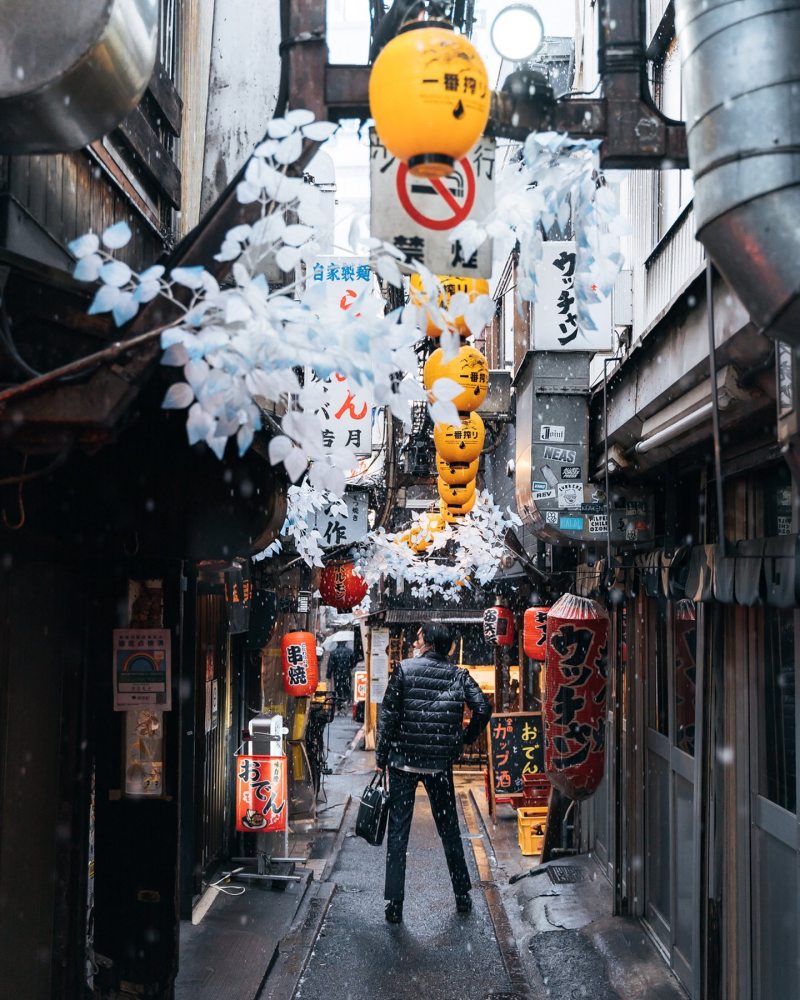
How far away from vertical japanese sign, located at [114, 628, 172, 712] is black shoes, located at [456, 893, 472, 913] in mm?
5692

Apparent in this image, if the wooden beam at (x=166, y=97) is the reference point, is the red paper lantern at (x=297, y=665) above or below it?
below

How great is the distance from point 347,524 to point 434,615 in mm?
13590

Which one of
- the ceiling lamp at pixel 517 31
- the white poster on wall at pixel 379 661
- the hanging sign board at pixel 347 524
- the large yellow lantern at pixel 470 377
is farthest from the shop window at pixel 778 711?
the white poster on wall at pixel 379 661

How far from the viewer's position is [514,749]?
1599 centimetres

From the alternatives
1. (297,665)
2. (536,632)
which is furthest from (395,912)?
(536,632)

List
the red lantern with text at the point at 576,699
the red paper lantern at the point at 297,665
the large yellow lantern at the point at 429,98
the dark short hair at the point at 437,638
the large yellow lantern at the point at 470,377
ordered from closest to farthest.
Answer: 1. the large yellow lantern at the point at 429,98
2. the red lantern with text at the point at 576,699
3. the large yellow lantern at the point at 470,377
4. the dark short hair at the point at 437,638
5. the red paper lantern at the point at 297,665

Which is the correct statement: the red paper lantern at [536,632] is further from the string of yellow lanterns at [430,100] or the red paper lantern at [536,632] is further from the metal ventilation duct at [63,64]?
the metal ventilation duct at [63,64]

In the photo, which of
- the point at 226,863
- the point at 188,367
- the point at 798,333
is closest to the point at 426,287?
the point at 188,367

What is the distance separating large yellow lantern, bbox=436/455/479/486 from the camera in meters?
12.4

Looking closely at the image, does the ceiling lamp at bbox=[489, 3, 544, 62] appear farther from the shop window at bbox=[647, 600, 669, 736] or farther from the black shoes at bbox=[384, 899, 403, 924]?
the black shoes at bbox=[384, 899, 403, 924]

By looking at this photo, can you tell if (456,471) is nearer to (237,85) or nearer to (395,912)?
(395,912)

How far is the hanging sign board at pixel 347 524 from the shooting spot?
614 inches

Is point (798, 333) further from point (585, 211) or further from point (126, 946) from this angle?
point (126, 946)

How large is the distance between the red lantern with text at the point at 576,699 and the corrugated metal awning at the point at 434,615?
1873 centimetres
